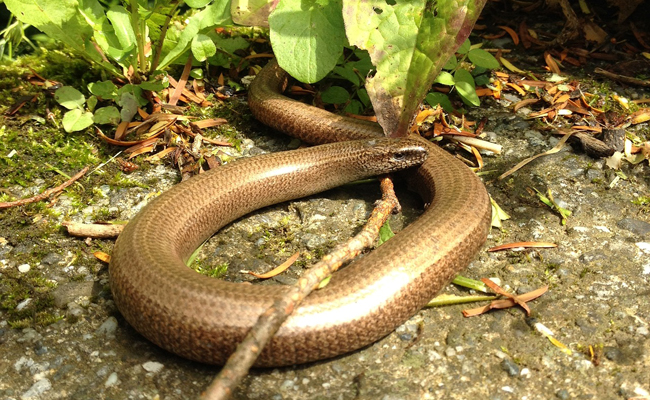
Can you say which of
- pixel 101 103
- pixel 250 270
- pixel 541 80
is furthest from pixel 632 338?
pixel 101 103

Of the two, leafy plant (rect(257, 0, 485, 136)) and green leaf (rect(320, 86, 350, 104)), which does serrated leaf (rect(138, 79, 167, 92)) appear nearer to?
leafy plant (rect(257, 0, 485, 136))

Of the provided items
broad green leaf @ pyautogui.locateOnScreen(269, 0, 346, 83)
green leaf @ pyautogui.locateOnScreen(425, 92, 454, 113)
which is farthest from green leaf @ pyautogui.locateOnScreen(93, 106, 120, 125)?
green leaf @ pyautogui.locateOnScreen(425, 92, 454, 113)

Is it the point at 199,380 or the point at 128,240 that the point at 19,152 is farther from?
the point at 199,380

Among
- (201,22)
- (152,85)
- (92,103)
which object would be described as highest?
(201,22)

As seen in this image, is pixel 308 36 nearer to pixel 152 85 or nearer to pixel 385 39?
pixel 385 39

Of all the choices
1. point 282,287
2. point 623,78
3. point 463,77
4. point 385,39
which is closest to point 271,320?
point 282,287

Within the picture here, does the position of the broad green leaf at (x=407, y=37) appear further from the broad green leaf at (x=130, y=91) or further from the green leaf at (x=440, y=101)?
the broad green leaf at (x=130, y=91)
